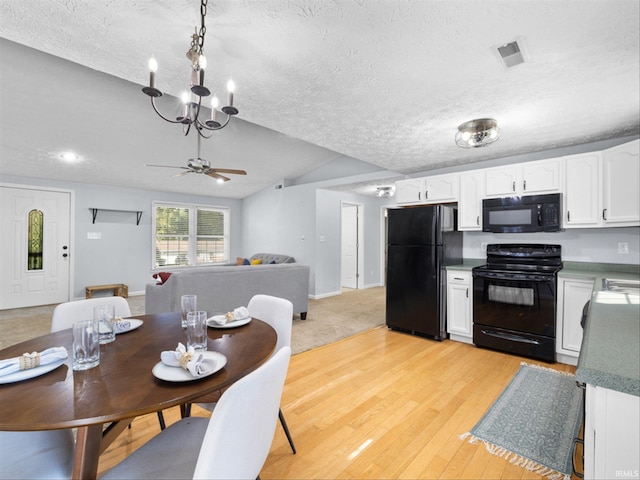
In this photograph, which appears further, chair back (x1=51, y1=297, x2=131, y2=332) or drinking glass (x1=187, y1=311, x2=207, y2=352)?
chair back (x1=51, y1=297, x2=131, y2=332)

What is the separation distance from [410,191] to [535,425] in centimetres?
282

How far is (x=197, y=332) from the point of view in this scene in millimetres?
1237

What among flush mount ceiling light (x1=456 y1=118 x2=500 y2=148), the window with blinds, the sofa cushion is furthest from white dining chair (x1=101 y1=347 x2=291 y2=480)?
the window with blinds

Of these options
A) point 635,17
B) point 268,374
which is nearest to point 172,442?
point 268,374

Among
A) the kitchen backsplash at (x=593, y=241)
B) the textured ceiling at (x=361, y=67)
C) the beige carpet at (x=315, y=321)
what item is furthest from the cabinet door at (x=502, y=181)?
Answer: the beige carpet at (x=315, y=321)

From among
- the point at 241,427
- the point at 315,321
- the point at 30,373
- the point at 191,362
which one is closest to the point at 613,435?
the point at 241,427

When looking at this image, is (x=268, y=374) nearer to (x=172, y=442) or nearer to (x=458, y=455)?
(x=172, y=442)

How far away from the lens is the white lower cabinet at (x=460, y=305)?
342cm

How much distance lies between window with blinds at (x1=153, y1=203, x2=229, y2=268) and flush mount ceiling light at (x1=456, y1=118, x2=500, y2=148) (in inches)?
240

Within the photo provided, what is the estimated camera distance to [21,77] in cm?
308

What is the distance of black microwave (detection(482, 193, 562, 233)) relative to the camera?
120 inches

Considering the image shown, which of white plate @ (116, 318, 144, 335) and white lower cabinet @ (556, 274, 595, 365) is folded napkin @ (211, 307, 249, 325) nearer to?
white plate @ (116, 318, 144, 335)

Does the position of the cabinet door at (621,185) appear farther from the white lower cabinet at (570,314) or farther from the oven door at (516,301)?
the oven door at (516,301)

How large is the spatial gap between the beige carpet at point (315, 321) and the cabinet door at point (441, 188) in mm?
1885
